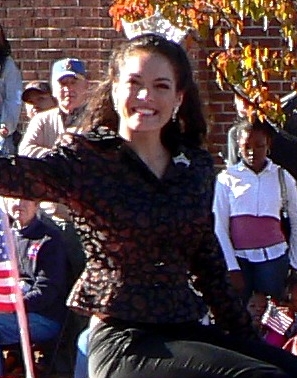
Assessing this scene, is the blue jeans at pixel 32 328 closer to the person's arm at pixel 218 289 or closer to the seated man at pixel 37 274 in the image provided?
the seated man at pixel 37 274

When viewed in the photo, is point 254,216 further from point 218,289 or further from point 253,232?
point 218,289

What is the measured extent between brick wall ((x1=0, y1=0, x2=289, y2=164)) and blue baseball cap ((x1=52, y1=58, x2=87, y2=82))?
0.99 m

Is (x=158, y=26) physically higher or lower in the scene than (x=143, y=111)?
higher

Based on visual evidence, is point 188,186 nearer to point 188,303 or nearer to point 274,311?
point 188,303

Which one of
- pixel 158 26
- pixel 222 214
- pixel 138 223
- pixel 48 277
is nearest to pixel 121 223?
pixel 138 223

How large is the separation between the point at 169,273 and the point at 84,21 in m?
6.24

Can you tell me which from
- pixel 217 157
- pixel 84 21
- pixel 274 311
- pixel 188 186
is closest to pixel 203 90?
pixel 217 157

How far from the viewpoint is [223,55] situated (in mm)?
7266

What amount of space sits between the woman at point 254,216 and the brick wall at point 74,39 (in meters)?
1.70

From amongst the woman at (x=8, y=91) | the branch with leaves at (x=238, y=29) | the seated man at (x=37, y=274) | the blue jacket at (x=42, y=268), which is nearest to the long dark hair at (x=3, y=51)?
the woman at (x=8, y=91)

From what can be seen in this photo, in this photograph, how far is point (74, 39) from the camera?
1062 centimetres

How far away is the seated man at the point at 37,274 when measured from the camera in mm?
8195

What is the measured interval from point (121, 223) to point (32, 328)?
153 inches

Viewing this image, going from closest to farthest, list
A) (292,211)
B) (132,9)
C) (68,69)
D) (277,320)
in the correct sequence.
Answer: (132,9), (277,320), (292,211), (68,69)
